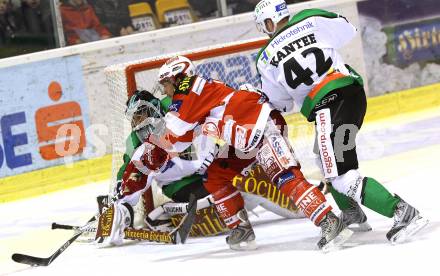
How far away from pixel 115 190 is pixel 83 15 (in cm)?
296

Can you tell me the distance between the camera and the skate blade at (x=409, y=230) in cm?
459

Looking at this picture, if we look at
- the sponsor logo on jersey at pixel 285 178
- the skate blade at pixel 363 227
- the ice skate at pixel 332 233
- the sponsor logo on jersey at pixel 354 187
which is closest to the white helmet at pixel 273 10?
the sponsor logo on jersey at pixel 285 178

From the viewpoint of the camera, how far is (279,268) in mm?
4508

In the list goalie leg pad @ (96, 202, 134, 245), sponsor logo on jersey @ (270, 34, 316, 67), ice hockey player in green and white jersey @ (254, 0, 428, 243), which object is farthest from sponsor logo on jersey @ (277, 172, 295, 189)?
goalie leg pad @ (96, 202, 134, 245)

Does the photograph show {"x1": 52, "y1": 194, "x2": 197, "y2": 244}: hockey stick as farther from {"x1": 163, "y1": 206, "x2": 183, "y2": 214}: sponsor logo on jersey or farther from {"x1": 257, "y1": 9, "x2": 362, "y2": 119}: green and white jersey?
{"x1": 257, "y1": 9, "x2": 362, "y2": 119}: green and white jersey

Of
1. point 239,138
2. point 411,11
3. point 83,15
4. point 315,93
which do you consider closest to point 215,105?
point 239,138

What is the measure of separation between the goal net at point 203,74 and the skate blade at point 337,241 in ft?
5.70

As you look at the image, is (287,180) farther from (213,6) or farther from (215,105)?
(213,6)

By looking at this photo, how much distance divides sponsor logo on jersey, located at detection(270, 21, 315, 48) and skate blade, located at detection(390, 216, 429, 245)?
40.3 inches

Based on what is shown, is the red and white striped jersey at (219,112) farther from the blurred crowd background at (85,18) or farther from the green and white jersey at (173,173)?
the blurred crowd background at (85,18)

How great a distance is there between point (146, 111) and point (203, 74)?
55.4 inches

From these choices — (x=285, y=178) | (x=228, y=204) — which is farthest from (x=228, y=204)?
(x=285, y=178)

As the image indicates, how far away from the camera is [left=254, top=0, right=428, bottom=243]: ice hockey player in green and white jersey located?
4645 millimetres

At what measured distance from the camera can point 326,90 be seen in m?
4.78
